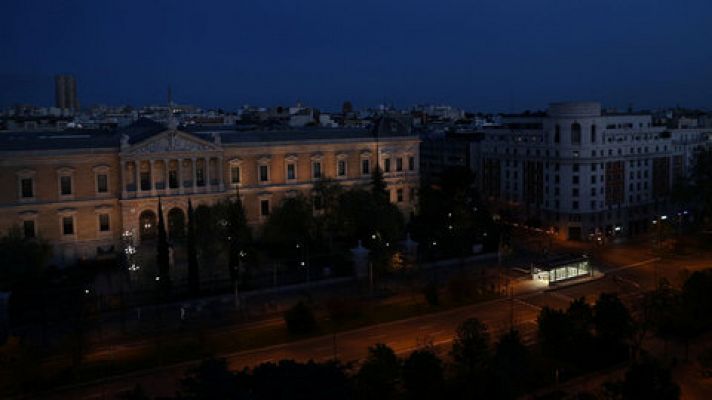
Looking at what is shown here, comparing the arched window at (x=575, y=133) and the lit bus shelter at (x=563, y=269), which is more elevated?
the arched window at (x=575, y=133)

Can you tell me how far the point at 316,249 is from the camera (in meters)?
47.0

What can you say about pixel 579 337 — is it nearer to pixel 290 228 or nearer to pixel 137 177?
pixel 290 228

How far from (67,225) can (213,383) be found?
113 ft

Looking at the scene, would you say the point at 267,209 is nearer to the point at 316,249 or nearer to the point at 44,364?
the point at 316,249

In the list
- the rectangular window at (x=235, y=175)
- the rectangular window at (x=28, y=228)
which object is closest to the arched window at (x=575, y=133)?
the rectangular window at (x=235, y=175)

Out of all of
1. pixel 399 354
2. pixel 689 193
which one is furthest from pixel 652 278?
pixel 399 354

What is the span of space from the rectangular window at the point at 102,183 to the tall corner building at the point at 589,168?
36409 mm

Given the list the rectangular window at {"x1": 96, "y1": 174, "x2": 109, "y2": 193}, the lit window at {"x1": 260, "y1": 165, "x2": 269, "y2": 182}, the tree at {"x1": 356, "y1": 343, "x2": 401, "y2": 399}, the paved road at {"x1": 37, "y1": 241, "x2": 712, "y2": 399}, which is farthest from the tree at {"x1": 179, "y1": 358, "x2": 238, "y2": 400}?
the lit window at {"x1": 260, "y1": 165, "x2": 269, "y2": 182}

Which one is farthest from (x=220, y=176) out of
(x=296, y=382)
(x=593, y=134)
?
(x=296, y=382)

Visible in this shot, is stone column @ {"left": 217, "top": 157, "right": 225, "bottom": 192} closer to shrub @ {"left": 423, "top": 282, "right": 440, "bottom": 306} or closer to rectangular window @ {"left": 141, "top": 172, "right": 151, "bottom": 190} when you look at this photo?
rectangular window @ {"left": 141, "top": 172, "right": 151, "bottom": 190}

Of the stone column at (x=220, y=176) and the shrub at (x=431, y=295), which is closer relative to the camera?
the shrub at (x=431, y=295)

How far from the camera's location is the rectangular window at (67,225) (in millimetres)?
47938

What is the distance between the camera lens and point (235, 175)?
5412cm

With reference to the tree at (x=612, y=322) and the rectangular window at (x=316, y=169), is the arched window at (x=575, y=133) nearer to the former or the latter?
the rectangular window at (x=316, y=169)
